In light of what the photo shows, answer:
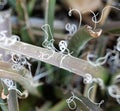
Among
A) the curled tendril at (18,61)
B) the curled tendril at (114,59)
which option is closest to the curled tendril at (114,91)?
the curled tendril at (114,59)

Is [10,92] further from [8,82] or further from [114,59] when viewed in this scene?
[114,59]

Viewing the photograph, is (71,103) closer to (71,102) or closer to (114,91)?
(71,102)

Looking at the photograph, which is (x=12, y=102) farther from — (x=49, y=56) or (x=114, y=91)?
(x=114, y=91)

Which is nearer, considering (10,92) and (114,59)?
(10,92)

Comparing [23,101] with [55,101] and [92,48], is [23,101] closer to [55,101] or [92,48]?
[55,101]

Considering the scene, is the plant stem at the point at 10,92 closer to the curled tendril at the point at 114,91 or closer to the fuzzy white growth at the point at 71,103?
the fuzzy white growth at the point at 71,103

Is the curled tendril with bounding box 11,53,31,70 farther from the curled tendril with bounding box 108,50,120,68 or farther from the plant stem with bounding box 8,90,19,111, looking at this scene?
the curled tendril with bounding box 108,50,120,68

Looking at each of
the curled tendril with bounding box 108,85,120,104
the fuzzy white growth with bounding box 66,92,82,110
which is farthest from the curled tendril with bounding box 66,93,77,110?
the curled tendril with bounding box 108,85,120,104

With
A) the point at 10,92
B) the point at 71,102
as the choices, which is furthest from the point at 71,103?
the point at 10,92

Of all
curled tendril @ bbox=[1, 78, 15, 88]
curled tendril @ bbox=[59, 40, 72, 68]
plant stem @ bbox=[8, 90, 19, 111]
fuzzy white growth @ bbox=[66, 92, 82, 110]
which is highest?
curled tendril @ bbox=[59, 40, 72, 68]

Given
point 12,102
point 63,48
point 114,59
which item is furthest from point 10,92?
point 114,59

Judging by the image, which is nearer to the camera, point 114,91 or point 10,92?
point 10,92

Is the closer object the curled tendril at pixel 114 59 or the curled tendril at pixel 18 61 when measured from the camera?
the curled tendril at pixel 18 61
